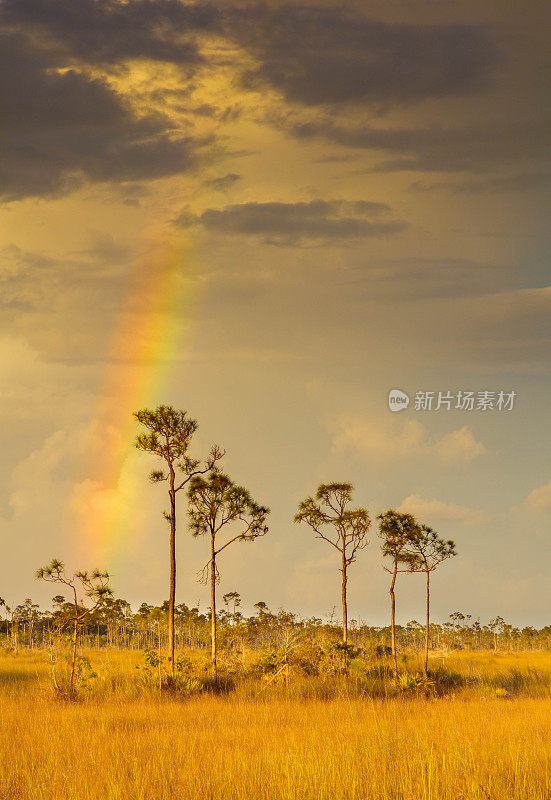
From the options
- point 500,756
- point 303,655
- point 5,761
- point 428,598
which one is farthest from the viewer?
point 428,598

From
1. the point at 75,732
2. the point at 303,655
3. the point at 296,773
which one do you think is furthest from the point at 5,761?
the point at 303,655

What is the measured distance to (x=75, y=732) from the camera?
49.8 feet

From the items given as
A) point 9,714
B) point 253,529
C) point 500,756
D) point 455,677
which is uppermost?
point 253,529

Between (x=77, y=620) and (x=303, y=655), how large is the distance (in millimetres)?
9555

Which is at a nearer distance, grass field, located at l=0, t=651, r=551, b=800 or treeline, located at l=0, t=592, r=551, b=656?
grass field, located at l=0, t=651, r=551, b=800

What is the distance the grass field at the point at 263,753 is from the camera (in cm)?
948

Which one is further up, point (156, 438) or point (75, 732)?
point (156, 438)

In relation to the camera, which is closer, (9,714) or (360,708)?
(9,714)

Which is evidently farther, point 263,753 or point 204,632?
point 204,632

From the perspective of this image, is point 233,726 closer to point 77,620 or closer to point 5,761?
point 5,761

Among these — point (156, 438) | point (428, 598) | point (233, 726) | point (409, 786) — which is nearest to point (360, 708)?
point (233, 726)

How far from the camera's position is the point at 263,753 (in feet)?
39.4

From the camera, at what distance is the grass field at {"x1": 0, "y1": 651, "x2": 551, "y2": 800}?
31.1ft

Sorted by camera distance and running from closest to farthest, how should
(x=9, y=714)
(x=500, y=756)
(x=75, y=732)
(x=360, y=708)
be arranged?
1. (x=500, y=756)
2. (x=75, y=732)
3. (x=9, y=714)
4. (x=360, y=708)
